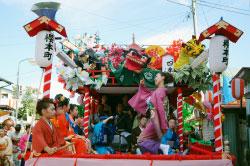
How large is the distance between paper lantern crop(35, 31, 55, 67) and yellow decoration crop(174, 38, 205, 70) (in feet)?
14.0

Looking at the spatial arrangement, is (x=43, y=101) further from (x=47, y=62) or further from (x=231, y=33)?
(x=231, y=33)

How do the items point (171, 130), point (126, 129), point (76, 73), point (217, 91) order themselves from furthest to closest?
point (126, 129)
point (76, 73)
point (171, 130)
point (217, 91)

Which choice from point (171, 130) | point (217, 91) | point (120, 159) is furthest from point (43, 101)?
point (171, 130)

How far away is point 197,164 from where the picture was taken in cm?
642

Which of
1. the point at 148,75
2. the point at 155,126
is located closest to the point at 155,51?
the point at 148,75

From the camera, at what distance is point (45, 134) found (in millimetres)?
6422

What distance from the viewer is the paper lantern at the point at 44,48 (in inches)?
322

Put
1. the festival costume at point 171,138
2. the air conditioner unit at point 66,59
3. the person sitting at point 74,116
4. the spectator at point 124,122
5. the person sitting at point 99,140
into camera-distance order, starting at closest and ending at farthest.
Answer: the person sitting at point 74,116 → the air conditioner unit at point 66,59 → the festival costume at point 171,138 → the person sitting at point 99,140 → the spectator at point 124,122

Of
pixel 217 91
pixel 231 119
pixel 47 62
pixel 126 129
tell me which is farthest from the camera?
pixel 231 119

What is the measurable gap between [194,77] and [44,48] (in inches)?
179

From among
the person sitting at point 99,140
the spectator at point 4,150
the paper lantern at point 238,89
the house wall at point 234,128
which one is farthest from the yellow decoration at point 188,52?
the house wall at point 234,128

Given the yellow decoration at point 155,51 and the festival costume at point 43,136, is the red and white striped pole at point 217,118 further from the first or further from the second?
the yellow decoration at point 155,51

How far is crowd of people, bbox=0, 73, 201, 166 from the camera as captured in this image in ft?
21.6

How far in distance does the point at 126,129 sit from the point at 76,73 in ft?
7.97
